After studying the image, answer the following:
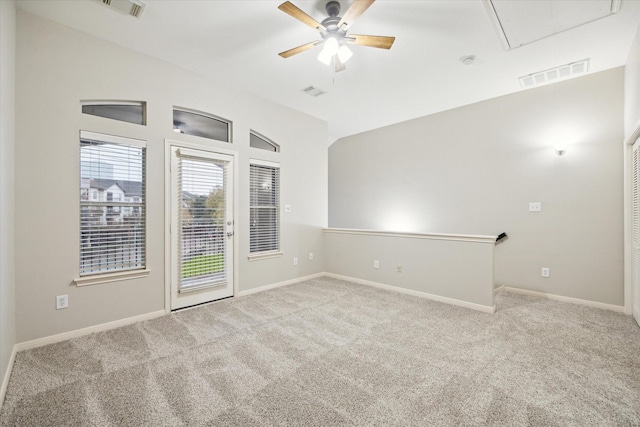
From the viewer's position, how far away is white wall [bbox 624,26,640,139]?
8.94 feet

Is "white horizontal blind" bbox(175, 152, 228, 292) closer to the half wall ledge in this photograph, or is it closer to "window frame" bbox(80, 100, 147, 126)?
"window frame" bbox(80, 100, 147, 126)

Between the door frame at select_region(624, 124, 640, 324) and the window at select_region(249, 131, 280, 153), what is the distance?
450 cm

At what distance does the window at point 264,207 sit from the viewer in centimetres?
424

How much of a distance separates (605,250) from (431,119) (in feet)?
10.2

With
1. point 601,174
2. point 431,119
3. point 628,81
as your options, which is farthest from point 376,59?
point 601,174

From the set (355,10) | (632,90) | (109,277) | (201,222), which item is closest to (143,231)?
(109,277)

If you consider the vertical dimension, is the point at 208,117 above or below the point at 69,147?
above

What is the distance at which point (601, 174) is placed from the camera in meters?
3.54

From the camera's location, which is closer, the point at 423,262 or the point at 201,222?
the point at 201,222

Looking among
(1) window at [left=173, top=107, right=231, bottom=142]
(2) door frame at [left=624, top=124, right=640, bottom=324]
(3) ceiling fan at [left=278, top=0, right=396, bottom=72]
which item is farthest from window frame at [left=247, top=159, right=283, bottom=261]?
(2) door frame at [left=624, top=124, right=640, bottom=324]

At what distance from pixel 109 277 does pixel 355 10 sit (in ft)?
11.1

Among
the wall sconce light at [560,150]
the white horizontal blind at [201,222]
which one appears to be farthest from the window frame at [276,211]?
the wall sconce light at [560,150]

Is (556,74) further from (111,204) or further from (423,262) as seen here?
(111,204)

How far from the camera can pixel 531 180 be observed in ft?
13.3
